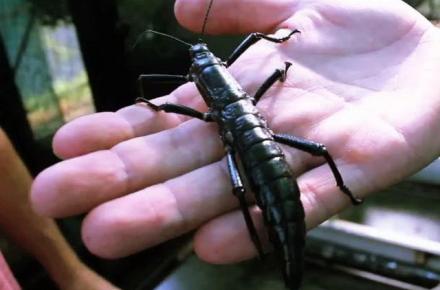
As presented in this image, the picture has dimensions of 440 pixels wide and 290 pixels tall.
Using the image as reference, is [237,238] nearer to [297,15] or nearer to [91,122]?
[91,122]

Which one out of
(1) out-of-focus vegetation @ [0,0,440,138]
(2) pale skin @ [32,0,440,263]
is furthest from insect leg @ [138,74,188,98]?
(1) out-of-focus vegetation @ [0,0,440,138]

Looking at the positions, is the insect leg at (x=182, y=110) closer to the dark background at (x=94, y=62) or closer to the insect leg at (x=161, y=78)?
the insect leg at (x=161, y=78)

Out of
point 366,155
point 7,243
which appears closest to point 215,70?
point 366,155

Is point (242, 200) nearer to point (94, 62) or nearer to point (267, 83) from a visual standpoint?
point (267, 83)

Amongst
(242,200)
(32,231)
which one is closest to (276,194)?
(242,200)

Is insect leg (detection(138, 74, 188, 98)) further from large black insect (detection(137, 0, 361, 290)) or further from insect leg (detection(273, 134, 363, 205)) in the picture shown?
insect leg (detection(273, 134, 363, 205))
